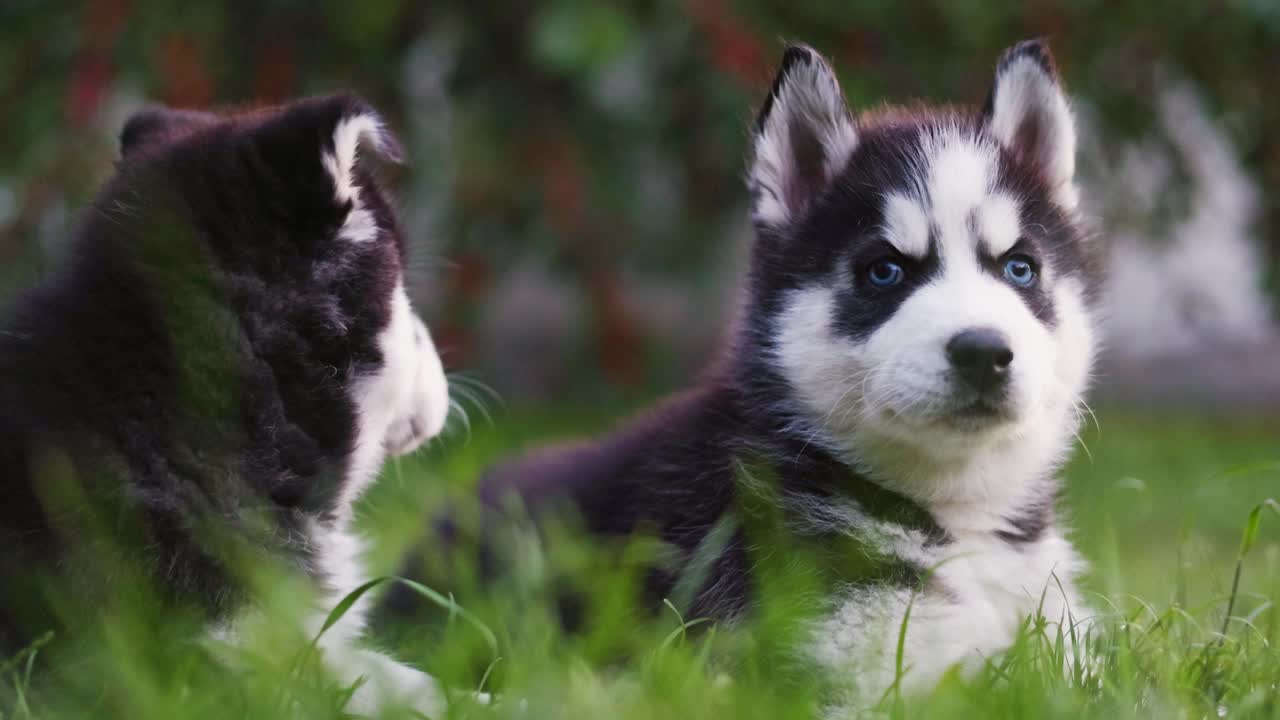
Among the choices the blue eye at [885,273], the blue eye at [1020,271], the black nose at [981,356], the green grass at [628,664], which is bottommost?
the green grass at [628,664]

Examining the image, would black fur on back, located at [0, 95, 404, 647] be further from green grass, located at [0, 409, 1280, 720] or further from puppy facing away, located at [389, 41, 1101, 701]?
puppy facing away, located at [389, 41, 1101, 701]

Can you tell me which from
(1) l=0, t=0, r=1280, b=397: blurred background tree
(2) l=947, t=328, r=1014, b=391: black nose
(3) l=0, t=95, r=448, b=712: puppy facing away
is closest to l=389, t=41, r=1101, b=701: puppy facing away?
(2) l=947, t=328, r=1014, b=391: black nose

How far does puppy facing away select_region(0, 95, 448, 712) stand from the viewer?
2.52 m

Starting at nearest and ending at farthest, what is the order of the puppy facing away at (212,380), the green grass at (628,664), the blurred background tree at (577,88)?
the green grass at (628,664), the puppy facing away at (212,380), the blurred background tree at (577,88)

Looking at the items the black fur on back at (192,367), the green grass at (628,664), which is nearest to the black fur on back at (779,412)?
the green grass at (628,664)

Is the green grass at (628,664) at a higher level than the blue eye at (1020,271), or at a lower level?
lower

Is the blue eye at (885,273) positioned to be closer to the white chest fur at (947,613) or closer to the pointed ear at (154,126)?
the white chest fur at (947,613)

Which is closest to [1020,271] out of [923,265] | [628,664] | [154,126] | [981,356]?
[923,265]

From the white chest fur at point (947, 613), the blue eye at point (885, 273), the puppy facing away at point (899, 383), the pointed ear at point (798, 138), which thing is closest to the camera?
the white chest fur at point (947, 613)

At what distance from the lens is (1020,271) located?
10.2 feet

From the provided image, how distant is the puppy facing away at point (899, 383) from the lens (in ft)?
9.34

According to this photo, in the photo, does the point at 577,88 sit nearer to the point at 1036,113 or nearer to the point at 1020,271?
the point at 1036,113

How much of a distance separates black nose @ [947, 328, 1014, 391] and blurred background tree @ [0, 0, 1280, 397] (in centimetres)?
255

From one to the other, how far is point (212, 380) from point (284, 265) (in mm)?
295
